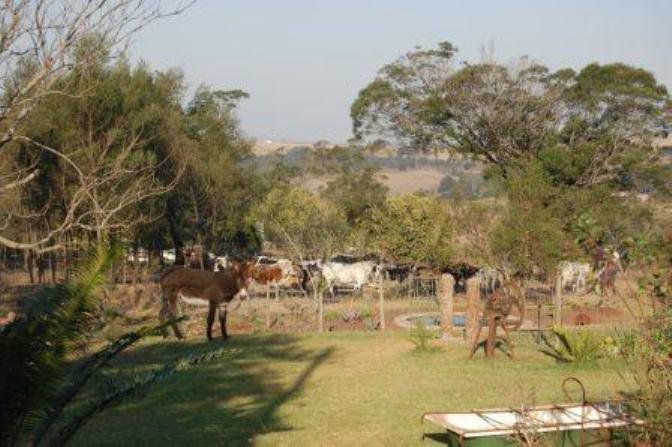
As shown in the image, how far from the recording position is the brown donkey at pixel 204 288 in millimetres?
18859

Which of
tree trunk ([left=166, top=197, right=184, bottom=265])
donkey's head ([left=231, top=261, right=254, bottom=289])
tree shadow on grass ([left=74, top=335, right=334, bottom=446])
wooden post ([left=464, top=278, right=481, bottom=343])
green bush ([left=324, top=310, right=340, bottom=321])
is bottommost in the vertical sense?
tree shadow on grass ([left=74, top=335, right=334, bottom=446])

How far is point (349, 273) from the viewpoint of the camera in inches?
1330

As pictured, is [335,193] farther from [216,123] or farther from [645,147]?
[645,147]

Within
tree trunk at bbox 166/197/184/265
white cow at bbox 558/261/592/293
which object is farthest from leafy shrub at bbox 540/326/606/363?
tree trunk at bbox 166/197/184/265

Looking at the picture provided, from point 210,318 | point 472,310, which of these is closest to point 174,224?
point 210,318

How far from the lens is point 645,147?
38.7 metres

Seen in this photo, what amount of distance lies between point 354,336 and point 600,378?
21.4ft

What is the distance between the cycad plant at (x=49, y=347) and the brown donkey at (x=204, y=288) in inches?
451

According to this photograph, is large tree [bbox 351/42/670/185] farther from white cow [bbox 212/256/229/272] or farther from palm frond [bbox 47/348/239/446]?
palm frond [bbox 47/348/239/446]

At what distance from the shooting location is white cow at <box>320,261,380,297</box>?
3356 cm

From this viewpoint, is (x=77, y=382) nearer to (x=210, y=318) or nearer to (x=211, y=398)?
(x=211, y=398)

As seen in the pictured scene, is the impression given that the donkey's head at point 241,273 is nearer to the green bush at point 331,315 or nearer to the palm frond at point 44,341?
the green bush at point 331,315

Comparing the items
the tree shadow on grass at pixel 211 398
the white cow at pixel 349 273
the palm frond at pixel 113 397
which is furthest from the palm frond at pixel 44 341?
the white cow at pixel 349 273

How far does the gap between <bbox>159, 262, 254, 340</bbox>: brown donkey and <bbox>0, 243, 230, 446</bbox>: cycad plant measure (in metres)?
11.5
